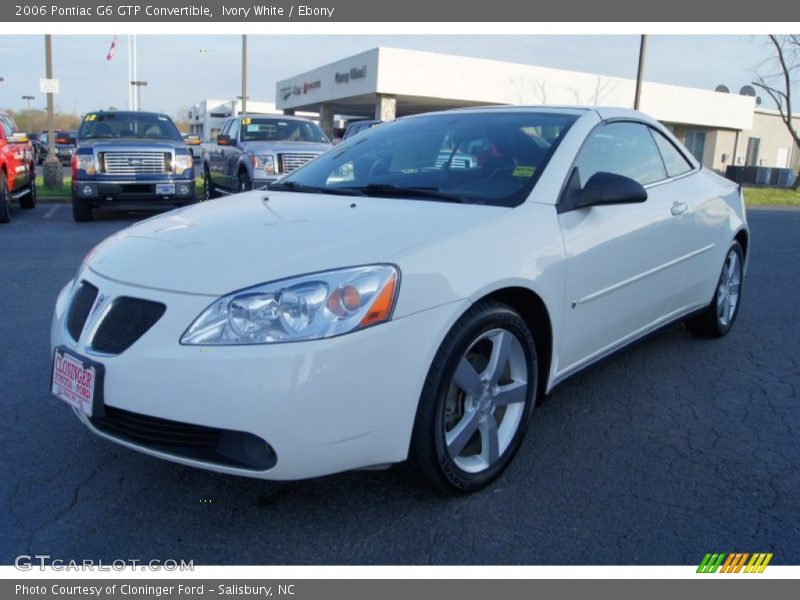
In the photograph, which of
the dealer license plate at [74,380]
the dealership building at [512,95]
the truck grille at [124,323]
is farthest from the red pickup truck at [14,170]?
the dealership building at [512,95]

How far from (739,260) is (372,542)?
13.2 feet

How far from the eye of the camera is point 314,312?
93.2 inches

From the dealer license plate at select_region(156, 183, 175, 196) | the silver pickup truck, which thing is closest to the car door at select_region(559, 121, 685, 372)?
the silver pickup truck

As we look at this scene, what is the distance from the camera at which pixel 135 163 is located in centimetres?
1092

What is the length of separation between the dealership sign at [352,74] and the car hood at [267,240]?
30.8 metres

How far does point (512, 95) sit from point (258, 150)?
26.3 metres

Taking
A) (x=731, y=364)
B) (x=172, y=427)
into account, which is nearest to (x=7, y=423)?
(x=172, y=427)

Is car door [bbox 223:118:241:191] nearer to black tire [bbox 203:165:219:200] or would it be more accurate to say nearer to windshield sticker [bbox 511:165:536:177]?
black tire [bbox 203:165:219:200]

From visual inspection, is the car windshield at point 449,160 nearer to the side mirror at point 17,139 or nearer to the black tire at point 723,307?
the black tire at point 723,307

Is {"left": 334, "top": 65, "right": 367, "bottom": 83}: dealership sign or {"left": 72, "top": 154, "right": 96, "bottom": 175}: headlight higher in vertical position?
{"left": 334, "top": 65, "right": 367, "bottom": 83}: dealership sign

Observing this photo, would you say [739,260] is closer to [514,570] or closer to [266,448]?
[514,570]

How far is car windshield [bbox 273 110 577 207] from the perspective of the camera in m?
3.33

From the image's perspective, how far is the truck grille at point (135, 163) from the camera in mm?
10797

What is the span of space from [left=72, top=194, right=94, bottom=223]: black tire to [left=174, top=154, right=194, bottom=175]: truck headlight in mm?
1482
